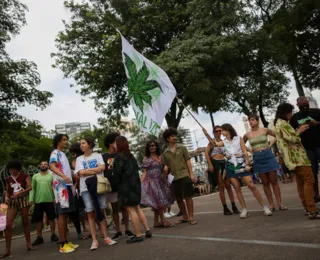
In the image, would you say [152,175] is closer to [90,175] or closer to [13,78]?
[90,175]

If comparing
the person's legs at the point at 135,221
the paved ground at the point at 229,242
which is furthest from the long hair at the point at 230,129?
the person's legs at the point at 135,221

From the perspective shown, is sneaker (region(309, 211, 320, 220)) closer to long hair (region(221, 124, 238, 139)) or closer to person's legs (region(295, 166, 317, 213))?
person's legs (region(295, 166, 317, 213))

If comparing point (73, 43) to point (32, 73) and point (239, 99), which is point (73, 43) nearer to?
point (32, 73)

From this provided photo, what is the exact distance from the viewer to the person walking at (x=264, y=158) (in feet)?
21.0

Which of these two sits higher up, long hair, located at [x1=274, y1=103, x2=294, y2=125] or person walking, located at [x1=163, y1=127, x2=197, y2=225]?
long hair, located at [x1=274, y1=103, x2=294, y2=125]

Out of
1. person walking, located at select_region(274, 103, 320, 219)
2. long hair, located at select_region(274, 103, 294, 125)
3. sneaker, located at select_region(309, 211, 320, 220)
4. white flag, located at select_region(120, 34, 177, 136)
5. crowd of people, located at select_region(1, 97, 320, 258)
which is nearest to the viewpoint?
sneaker, located at select_region(309, 211, 320, 220)

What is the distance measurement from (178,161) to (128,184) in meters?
1.48

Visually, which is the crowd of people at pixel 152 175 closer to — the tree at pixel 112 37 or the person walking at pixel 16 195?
the person walking at pixel 16 195

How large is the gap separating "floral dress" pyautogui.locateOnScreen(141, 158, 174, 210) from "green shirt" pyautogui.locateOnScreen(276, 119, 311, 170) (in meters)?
2.47

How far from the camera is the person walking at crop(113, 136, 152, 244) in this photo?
5.53 meters

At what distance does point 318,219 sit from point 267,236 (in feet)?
3.21

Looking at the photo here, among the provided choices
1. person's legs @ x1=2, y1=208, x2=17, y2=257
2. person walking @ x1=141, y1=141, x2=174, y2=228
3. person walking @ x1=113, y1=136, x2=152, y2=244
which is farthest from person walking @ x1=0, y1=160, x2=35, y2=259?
person walking @ x1=141, y1=141, x2=174, y2=228

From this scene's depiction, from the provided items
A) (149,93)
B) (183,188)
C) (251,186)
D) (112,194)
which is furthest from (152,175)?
(251,186)

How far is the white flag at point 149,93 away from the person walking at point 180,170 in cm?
52
